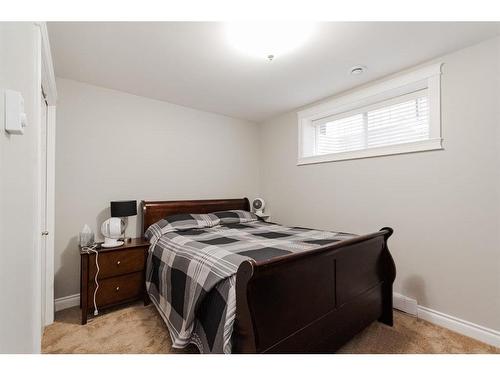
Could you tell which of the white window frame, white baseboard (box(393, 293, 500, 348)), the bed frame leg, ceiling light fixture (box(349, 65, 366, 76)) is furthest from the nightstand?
ceiling light fixture (box(349, 65, 366, 76))

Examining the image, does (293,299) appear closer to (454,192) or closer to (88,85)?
(454,192)

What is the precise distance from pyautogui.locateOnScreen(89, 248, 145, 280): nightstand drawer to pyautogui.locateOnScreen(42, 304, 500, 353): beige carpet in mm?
390

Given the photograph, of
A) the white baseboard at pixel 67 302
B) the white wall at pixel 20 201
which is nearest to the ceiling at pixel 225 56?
the white wall at pixel 20 201

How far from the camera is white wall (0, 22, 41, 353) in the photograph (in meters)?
0.80

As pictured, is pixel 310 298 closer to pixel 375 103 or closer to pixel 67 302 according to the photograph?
pixel 375 103

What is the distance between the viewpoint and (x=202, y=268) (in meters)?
1.53

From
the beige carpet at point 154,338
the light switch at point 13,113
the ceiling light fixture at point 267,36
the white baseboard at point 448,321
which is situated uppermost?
the ceiling light fixture at point 267,36

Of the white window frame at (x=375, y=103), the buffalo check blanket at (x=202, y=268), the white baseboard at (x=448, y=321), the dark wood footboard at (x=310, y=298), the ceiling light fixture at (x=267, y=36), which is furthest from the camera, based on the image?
the white window frame at (x=375, y=103)

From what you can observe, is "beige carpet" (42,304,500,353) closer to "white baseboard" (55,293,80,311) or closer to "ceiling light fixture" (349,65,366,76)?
"white baseboard" (55,293,80,311)

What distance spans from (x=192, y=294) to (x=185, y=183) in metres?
1.91

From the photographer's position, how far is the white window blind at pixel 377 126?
2311 mm

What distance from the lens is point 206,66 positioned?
7.22ft

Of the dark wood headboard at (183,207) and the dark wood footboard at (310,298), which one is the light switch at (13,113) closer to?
the dark wood footboard at (310,298)
